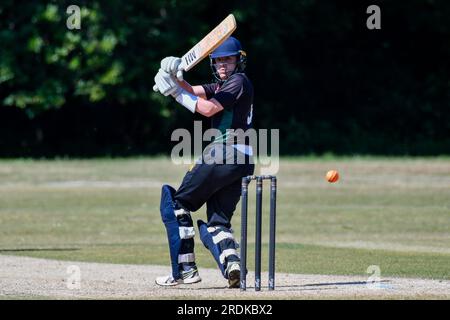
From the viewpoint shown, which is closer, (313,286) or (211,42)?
(211,42)

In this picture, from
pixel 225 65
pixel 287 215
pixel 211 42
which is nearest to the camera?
pixel 211 42

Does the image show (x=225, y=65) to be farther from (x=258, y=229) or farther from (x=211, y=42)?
(x=258, y=229)

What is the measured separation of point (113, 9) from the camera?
31.8 m

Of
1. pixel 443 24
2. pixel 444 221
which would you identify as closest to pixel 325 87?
pixel 443 24

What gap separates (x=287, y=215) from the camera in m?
18.5

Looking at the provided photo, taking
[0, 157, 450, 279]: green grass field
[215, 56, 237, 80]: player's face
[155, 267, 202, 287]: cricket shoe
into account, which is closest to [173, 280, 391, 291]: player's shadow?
[155, 267, 202, 287]: cricket shoe

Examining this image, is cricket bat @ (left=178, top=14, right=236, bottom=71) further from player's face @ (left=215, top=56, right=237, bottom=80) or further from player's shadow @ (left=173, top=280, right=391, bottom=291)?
player's shadow @ (left=173, top=280, right=391, bottom=291)

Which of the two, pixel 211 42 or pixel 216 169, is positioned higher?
pixel 211 42

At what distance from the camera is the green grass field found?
13.1 metres

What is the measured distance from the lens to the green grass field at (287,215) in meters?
13.1

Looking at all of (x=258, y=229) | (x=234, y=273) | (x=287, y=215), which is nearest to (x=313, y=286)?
(x=234, y=273)

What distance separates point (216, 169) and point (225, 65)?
0.92 metres

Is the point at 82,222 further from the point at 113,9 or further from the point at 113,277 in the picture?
the point at 113,9

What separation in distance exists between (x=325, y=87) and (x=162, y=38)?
7149 mm
